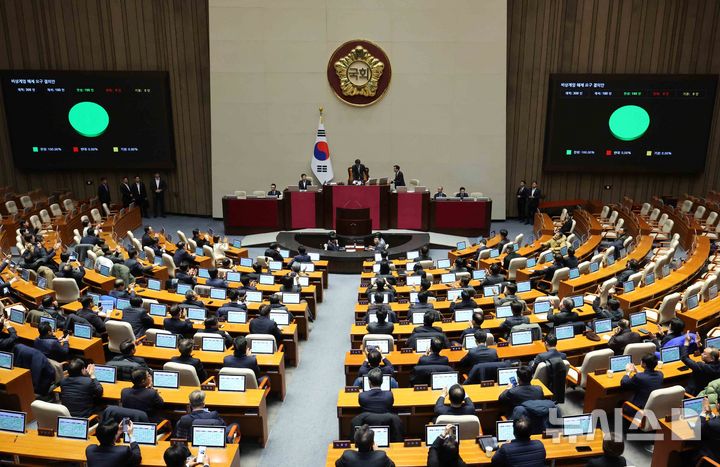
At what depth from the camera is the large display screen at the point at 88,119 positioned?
1969 centimetres

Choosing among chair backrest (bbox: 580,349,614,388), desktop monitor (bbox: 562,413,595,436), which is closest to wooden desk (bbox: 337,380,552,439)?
desktop monitor (bbox: 562,413,595,436)

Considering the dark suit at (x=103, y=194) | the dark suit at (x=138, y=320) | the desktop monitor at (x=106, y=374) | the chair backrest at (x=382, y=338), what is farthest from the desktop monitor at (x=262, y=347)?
the dark suit at (x=103, y=194)

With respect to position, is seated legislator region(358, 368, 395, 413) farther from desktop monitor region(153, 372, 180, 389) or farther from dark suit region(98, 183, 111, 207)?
dark suit region(98, 183, 111, 207)

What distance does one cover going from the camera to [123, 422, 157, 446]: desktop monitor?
561 cm

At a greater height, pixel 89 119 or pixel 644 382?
pixel 89 119

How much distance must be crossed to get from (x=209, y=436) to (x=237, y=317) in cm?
370

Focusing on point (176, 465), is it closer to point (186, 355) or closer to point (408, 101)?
point (186, 355)

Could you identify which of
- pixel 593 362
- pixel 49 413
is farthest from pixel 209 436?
pixel 593 362

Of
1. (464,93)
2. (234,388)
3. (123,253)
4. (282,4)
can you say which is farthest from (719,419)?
(282,4)

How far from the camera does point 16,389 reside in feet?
23.6

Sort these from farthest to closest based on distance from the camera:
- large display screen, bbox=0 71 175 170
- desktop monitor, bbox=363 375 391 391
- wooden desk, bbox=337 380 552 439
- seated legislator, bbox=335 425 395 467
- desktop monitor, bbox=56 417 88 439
→ large display screen, bbox=0 71 175 170 < desktop monitor, bbox=363 375 391 391 < wooden desk, bbox=337 380 552 439 < desktop monitor, bbox=56 417 88 439 < seated legislator, bbox=335 425 395 467

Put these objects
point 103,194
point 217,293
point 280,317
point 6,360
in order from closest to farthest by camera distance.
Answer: point 6,360
point 280,317
point 217,293
point 103,194

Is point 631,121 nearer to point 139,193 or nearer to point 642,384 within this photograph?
point 642,384

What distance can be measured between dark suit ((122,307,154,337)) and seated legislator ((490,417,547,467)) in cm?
587
